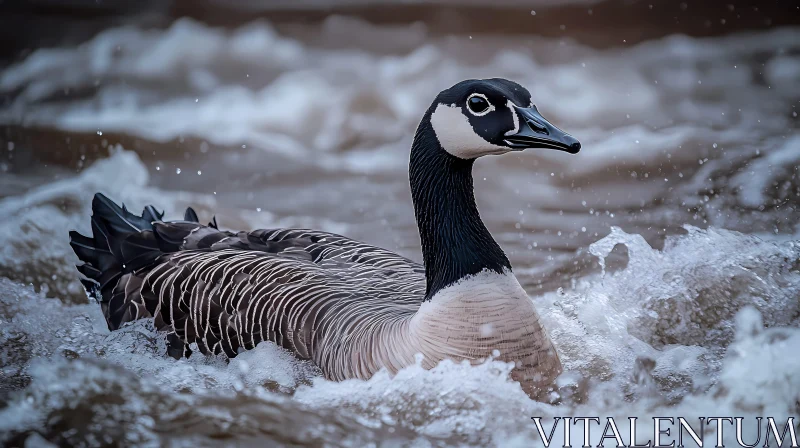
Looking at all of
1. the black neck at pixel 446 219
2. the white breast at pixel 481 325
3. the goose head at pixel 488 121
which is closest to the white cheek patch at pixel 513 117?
the goose head at pixel 488 121

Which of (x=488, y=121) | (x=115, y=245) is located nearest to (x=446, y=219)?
(x=488, y=121)

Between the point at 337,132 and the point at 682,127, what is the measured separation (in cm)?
377

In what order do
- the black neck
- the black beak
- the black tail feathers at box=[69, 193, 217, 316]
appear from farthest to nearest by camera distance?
the black tail feathers at box=[69, 193, 217, 316] < the black neck < the black beak

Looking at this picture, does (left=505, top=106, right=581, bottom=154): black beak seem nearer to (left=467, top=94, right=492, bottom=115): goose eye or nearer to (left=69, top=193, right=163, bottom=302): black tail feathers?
(left=467, top=94, right=492, bottom=115): goose eye

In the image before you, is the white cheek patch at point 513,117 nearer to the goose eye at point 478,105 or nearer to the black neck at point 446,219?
the goose eye at point 478,105

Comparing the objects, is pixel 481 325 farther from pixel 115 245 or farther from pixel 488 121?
pixel 115 245

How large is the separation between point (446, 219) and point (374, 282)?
2.76 feet

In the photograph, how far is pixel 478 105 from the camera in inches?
155

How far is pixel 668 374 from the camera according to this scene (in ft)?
16.1

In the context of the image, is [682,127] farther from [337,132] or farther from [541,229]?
[337,132]

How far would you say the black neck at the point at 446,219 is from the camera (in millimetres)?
4012

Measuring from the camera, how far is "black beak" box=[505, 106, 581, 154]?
3.75 meters

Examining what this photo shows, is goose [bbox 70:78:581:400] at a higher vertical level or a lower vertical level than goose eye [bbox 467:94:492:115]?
lower

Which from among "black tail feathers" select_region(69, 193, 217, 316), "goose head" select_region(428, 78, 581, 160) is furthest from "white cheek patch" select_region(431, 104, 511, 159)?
"black tail feathers" select_region(69, 193, 217, 316)
